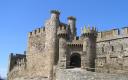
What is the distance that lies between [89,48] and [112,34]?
3.74 m

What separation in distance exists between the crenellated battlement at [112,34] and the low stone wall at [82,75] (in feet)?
19.3

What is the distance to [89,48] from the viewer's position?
3275 cm

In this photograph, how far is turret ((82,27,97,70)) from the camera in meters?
32.1

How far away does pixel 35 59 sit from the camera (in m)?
39.5

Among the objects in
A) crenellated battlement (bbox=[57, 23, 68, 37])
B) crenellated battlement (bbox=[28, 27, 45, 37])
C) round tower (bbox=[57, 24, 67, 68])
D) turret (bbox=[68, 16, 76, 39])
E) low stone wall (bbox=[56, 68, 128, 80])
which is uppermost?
turret (bbox=[68, 16, 76, 39])

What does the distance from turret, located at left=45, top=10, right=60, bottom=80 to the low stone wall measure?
3.48m

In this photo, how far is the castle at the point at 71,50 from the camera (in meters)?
32.6

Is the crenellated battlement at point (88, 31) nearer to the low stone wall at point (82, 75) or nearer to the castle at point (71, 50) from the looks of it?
the castle at point (71, 50)

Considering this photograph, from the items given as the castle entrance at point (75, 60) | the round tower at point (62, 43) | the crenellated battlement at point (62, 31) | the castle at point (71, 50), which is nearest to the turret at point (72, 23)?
the castle at point (71, 50)

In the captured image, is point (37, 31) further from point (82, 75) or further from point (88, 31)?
point (82, 75)

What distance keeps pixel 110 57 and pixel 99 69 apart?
2.61 metres

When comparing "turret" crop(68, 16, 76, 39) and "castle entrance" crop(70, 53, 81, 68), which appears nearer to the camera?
"castle entrance" crop(70, 53, 81, 68)

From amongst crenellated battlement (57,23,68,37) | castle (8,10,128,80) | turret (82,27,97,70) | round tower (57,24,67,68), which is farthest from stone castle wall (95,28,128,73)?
crenellated battlement (57,23,68,37)

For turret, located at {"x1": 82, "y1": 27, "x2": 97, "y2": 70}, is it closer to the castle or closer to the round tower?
the castle
